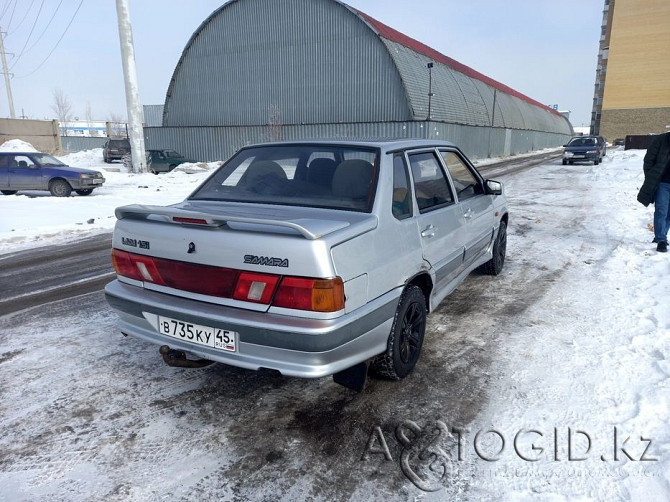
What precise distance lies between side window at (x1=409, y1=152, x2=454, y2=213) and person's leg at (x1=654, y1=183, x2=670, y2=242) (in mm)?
4089

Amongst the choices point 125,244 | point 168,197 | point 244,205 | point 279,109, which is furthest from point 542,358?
point 279,109

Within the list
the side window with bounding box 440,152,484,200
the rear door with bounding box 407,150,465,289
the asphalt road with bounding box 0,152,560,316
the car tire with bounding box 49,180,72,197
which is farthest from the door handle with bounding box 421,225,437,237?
the car tire with bounding box 49,180,72,197

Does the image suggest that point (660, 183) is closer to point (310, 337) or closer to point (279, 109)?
point (310, 337)

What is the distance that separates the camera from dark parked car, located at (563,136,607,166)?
25.3 meters

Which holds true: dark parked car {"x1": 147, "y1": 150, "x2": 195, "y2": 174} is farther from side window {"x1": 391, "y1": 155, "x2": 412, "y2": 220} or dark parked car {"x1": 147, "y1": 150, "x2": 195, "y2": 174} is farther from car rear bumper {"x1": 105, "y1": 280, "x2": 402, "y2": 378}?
car rear bumper {"x1": 105, "y1": 280, "x2": 402, "y2": 378}

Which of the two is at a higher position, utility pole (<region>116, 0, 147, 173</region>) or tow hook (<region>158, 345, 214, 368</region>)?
utility pole (<region>116, 0, 147, 173</region>)

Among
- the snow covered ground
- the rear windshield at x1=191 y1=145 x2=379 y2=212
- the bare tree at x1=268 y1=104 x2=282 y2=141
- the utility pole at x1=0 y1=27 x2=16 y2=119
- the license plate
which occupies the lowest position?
the snow covered ground

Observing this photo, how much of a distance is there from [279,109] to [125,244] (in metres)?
28.1

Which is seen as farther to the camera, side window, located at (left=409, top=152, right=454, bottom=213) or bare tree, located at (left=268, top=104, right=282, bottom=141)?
bare tree, located at (left=268, top=104, right=282, bottom=141)

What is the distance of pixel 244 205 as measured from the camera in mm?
3340

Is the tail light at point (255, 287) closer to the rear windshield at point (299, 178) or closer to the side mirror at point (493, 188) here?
the rear windshield at point (299, 178)

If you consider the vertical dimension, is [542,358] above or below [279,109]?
below

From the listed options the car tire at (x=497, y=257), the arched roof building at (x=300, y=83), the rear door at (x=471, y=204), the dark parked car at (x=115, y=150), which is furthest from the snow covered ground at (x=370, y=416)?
the dark parked car at (x=115, y=150)

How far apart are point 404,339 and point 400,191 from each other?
1.05 meters
